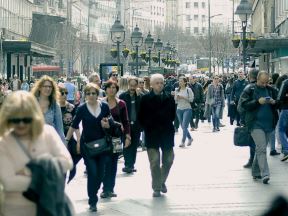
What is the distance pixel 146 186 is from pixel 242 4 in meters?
19.3

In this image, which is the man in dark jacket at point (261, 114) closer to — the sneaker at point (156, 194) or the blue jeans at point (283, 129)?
the sneaker at point (156, 194)

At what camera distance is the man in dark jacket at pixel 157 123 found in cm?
1411

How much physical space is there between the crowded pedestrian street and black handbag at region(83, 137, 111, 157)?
73 cm

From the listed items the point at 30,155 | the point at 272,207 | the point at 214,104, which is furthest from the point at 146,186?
the point at 214,104

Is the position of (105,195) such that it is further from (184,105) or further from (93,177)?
(184,105)

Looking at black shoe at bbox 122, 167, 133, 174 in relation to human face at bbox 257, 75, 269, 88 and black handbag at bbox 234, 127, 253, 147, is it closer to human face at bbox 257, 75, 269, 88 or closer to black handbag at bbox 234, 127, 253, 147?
black handbag at bbox 234, 127, 253, 147

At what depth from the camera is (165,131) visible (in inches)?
558

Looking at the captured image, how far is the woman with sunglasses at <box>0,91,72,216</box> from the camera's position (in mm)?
6520

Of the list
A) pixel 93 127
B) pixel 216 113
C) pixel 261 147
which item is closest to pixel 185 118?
pixel 216 113

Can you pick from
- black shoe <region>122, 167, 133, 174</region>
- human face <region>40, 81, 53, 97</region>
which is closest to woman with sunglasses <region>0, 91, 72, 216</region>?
human face <region>40, 81, 53, 97</region>

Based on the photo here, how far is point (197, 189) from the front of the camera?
49.2 feet

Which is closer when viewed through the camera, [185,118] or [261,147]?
[261,147]

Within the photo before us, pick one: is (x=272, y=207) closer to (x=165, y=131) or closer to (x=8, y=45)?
(x=165, y=131)

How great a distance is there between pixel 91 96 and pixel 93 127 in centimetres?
41
